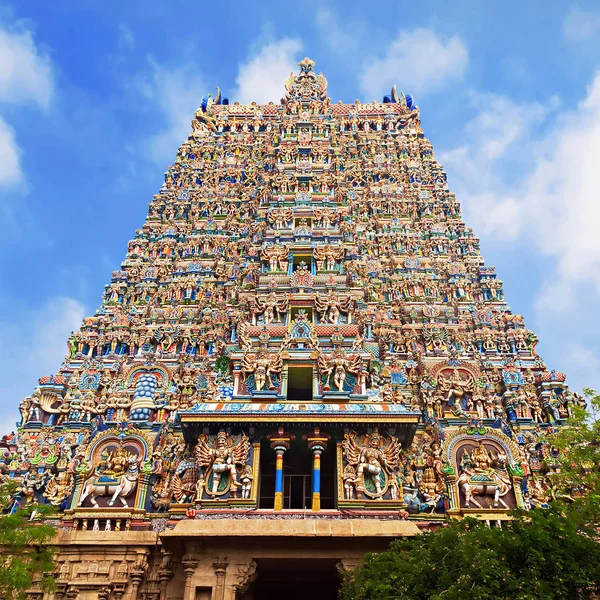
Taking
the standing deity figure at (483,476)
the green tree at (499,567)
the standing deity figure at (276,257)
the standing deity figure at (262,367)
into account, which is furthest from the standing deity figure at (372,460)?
the standing deity figure at (276,257)

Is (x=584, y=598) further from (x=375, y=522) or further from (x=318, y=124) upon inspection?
(x=318, y=124)

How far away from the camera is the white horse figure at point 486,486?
18.9 metres

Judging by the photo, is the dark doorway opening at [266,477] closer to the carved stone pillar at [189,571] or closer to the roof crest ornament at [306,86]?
the carved stone pillar at [189,571]

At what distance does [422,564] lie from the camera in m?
12.5

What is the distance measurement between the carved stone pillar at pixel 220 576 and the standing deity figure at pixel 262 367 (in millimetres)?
5919

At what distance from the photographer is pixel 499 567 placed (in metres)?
11.6

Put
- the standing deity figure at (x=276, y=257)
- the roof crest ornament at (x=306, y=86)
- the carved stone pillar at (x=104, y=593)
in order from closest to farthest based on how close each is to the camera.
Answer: the carved stone pillar at (x=104, y=593), the standing deity figure at (x=276, y=257), the roof crest ornament at (x=306, y=86)

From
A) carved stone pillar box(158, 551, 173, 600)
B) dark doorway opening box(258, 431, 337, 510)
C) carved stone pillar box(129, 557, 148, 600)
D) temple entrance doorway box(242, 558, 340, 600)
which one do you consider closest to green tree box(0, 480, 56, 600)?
carved stone pillar box(129, 557, 148, 600)

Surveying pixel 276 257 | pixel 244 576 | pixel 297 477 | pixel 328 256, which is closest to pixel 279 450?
pixel 297 477

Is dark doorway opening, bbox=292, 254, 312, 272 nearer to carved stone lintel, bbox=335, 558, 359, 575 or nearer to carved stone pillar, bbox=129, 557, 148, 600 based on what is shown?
carved stone lintel, bbox=335, 558, 359, 575

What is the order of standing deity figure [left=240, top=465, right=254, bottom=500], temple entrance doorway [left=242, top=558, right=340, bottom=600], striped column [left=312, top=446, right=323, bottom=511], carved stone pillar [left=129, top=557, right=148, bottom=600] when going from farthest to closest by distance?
1. standing deity figure [left=240, top=465, right=254, bottom=500]
2. striped column [left=312, top=446, right=323, bottom=511]
3. temple entrance doorway [left=242, top=558, right=340, bottom=600]
4. carved stone pillar [left=129, top=557, right=148, bottom=600]

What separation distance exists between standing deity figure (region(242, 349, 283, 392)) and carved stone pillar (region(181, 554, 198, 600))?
5.95m

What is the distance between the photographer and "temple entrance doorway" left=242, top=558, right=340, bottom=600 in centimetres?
1720

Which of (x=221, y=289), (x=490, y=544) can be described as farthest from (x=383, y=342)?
(x=490, y=544)
